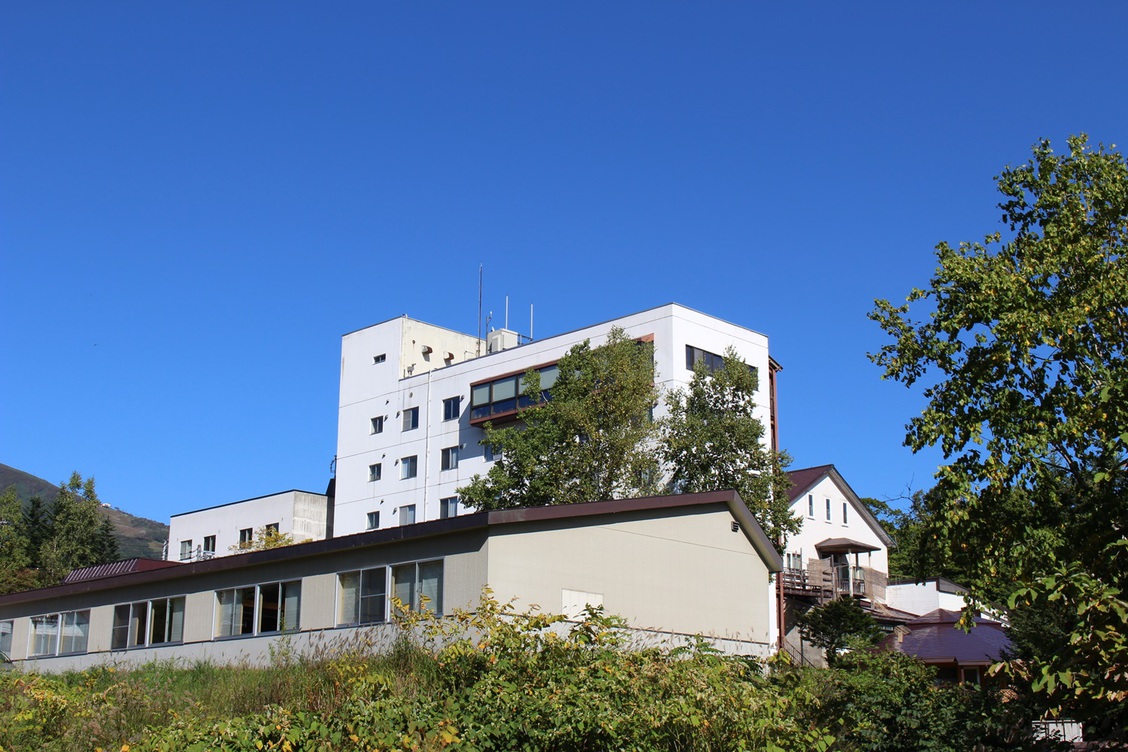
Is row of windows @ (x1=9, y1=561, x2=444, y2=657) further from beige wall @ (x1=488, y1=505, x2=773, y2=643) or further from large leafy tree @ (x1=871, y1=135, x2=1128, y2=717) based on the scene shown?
large leafy tree @ (x1=871, y1=135, x2=1128, y2=717)

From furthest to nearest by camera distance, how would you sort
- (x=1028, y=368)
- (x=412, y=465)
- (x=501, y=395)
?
(x=412, y=465) < (x=501, y=395) < (x=1028, y=368)

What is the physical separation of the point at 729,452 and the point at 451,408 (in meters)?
19.4

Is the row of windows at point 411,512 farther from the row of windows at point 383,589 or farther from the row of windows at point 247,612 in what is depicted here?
the row of windows at point 383,589

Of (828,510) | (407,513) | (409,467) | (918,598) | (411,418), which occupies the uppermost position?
(411,418)

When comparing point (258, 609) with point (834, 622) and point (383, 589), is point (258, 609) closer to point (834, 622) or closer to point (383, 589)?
point (383, 589)

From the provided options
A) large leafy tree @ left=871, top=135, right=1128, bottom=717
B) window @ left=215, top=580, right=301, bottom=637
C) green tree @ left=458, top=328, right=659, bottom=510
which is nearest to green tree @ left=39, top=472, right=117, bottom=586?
green tree @ left=458, top=328, right=659, bottom=510

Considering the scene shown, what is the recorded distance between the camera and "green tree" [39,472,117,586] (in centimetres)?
6481

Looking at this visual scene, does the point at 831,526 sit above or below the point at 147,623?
above

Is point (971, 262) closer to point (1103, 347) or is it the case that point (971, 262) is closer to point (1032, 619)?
point (1103, 347)

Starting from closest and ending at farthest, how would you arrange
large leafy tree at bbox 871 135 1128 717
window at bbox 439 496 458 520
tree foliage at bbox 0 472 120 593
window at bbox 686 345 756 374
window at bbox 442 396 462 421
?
large leafy tree at bbox 871 135 1128 717
window at bbox 686 345 756 374
window at bbox 439 496 458 520
window at bbox 442 396 462 421
tree foliage at bbox 0 472 120 593

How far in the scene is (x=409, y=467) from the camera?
56.8 meters

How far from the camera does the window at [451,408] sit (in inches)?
2185

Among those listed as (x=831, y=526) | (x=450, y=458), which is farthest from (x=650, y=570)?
(x=831, y=526)

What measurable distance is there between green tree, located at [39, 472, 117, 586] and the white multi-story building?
57.1ft
